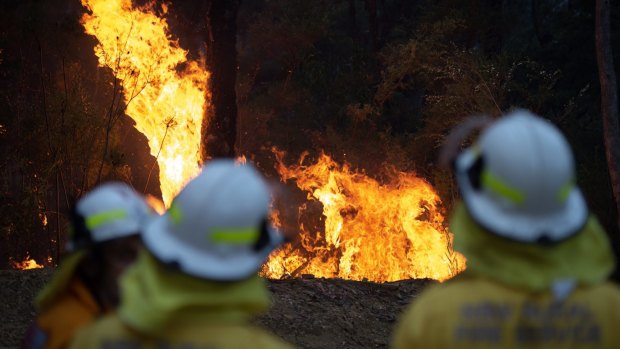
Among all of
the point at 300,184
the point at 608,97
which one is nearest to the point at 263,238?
the point at 608,97

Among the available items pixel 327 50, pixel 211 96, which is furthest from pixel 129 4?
pixel 327 50

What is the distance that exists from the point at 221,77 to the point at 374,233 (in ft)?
17.0

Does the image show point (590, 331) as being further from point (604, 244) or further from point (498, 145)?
point (498, 145)

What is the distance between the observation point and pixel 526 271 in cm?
210

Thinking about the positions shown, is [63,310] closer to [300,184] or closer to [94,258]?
[94,258]

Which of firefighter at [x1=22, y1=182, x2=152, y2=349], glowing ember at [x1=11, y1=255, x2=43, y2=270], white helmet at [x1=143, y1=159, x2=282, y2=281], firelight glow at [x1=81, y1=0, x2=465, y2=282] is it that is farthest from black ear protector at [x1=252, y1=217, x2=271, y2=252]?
glowing ember at [x1=11, y1=255, x2=43, y2=270]

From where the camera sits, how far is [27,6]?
51.5 ft

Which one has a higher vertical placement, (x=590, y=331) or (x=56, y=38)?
(x=56, y=38)

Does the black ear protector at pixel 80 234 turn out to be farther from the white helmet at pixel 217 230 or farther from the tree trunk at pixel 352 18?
the tree trunk at pixel 352 18

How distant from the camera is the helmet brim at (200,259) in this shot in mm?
2033

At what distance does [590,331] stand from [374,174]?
21.8 metres

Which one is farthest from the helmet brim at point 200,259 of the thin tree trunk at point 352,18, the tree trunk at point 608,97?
the thin tree trunk at point 352,18

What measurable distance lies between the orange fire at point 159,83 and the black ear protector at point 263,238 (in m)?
12.5

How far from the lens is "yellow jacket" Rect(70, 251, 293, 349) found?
2008 mm
